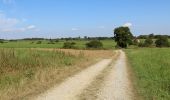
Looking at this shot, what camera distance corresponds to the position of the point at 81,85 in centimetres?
1606

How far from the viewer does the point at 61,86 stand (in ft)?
51.9

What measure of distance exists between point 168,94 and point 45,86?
555cm

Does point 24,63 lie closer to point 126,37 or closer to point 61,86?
point 61,86

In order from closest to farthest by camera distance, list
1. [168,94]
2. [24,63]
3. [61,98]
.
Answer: [61,98], [168,94], [24,63]

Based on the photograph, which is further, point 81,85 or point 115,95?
point 81,85

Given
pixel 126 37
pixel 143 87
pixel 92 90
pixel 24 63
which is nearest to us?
pixel 92 90

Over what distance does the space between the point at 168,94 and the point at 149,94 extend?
720 millimetres

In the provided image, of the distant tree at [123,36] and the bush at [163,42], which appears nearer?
the distant tree at [123,36]

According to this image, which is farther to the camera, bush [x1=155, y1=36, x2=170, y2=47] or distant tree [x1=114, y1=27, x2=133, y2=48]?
bush [x1=155, y1=36, x2=170, y2=47]

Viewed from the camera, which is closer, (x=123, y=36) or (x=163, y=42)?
(x=123, y=36)

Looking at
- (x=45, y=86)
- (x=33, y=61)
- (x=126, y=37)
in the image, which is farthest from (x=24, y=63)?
(x=126, y=37)

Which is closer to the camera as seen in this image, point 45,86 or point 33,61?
point 45,86

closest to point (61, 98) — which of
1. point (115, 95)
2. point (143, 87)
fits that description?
point (115, 95)

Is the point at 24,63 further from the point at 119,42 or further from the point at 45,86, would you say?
the point at 119,42
